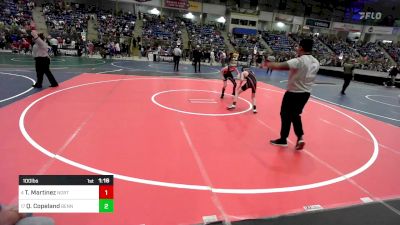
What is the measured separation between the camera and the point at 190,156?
4598 mm

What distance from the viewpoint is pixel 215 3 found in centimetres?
4050

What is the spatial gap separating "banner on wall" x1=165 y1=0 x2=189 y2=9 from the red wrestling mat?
31.3m

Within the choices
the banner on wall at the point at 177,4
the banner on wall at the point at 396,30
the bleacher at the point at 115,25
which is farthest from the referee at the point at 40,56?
the banner on wall at the point at 396,30

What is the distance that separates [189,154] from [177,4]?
35.4 meters

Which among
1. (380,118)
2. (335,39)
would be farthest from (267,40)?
(380,118)

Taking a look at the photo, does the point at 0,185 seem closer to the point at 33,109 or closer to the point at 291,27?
the point at 33,109

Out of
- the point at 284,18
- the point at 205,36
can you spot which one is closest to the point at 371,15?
the point at 284,18

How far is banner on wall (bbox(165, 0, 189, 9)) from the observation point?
→ 3622 cm

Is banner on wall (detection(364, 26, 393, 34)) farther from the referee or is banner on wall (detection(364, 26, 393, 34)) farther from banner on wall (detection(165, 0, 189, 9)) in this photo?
the referee

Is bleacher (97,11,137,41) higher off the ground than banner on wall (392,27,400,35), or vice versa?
banner on wall (392,27,400,35)

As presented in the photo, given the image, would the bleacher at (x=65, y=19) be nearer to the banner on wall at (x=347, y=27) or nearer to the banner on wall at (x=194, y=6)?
the banner on wall at (x=194, y=6)

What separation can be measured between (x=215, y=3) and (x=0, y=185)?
41.0 meters

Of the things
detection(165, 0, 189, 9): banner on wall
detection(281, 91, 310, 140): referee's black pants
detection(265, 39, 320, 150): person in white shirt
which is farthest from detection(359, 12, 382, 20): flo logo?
detection(281, 91, 310, 140): referee's black pants

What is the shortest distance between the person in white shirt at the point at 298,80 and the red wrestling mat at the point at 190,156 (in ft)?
2.06
